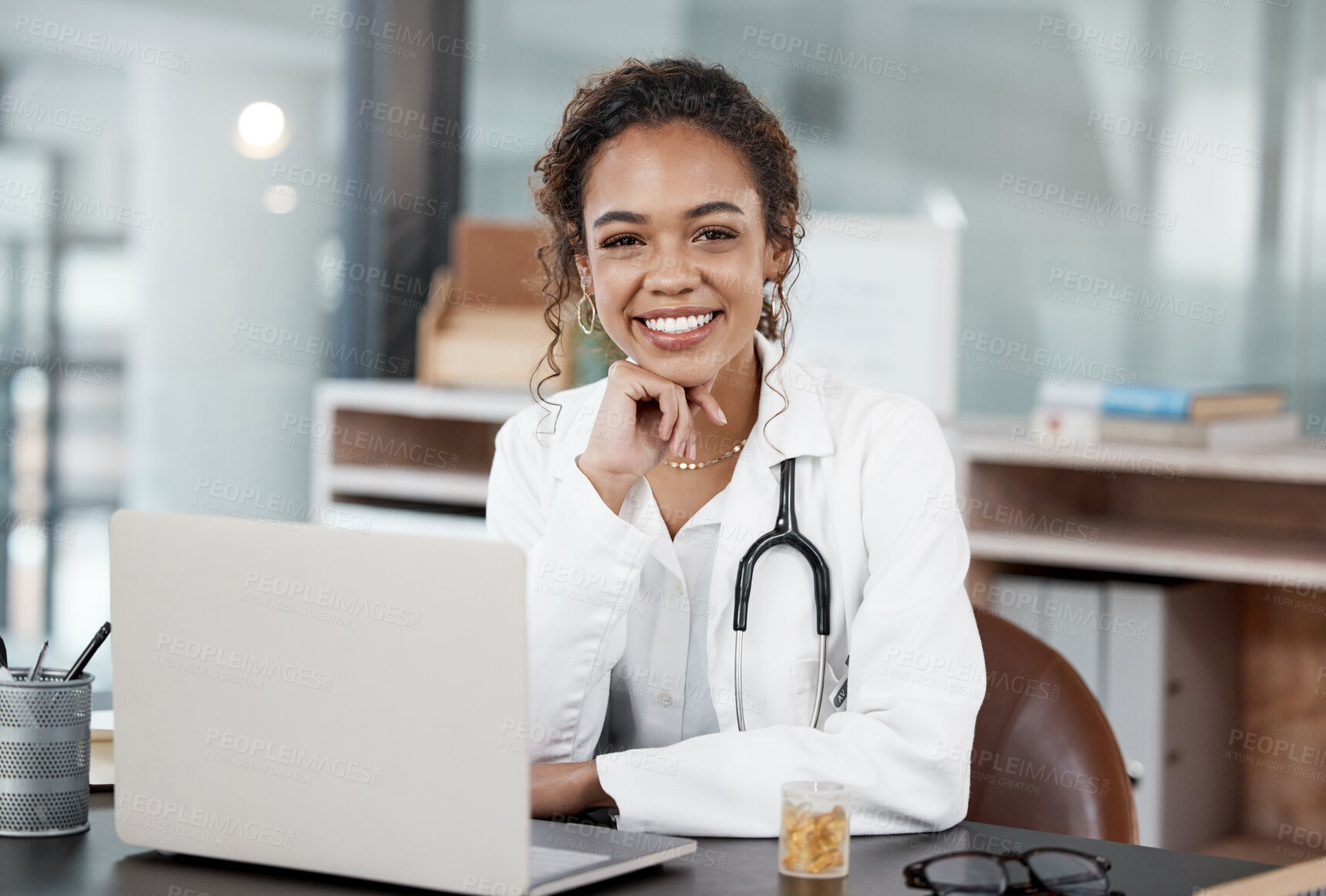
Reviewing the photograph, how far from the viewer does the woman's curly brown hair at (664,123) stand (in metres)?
1.60

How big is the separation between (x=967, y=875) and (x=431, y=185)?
3100mm

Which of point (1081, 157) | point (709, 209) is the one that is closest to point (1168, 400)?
point (1081, 157)

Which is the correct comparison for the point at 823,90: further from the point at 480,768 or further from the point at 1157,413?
the point at 480,768

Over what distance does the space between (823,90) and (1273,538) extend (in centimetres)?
149

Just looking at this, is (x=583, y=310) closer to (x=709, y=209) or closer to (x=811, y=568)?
(x=709, y=209)

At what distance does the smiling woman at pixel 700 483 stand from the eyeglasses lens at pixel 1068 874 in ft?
1.14

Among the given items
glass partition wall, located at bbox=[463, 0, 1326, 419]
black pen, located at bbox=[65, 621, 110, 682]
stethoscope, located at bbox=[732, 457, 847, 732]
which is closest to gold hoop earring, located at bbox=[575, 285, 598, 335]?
stethoscope, located at bbox=[732, 457, 847, 732]

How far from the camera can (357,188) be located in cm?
373

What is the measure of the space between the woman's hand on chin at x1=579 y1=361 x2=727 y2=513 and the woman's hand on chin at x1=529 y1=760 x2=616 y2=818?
0.35m

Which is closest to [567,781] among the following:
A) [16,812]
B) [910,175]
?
[16,812]

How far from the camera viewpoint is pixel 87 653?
1187 millimetres

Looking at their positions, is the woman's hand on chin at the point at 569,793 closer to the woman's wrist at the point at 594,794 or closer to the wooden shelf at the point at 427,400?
the woman's wrist at the point at 594,794

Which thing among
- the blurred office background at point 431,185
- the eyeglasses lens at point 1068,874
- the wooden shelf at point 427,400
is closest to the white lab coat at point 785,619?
the eyeglasses lens at point 1068,874

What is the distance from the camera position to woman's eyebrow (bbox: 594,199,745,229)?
1.56m
